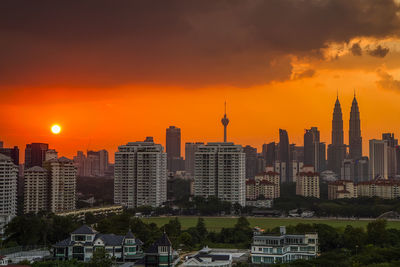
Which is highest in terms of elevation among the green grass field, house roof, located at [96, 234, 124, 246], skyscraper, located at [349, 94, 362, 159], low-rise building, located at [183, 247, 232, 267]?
skyscraper, located at [349, 94, 362, 159]

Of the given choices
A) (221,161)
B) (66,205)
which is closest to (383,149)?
(221,161)

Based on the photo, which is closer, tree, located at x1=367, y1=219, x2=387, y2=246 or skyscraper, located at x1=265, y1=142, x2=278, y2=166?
tree, located at x1=367, y1=219, x2=387, y2=246

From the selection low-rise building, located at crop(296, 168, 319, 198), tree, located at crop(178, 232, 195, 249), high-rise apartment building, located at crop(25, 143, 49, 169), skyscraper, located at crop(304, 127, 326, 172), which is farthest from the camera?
skyscraper, located at crop(304, 127, 326, 172)

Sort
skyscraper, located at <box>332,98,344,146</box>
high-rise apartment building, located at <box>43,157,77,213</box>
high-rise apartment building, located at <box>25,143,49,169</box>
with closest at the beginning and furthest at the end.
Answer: high-rise apartment building, located at <box>43,157,77,213</box> → high-rise apartment building, located at <box>25,143,49,169</box> → skyscraper, located at <box>332,98,344,146</box>

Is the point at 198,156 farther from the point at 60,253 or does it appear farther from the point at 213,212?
the point at 60,253

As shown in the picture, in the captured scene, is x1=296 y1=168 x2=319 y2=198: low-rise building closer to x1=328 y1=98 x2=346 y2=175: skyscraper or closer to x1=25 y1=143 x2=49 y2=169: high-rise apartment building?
x1=25 y1=143 x2=49 y2=169: high-rise apartment building

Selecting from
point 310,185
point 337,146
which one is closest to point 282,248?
point 310,185

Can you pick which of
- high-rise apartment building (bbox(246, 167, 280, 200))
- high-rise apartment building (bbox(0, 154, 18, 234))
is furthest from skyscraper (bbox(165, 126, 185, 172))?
high-rise apartment building (bbox(0, 154, 18, 234))
